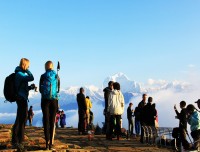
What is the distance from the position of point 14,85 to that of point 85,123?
7.80m

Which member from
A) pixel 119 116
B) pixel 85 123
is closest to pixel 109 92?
pixel 119 116

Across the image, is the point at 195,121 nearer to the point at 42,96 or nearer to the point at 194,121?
the point at 194,121

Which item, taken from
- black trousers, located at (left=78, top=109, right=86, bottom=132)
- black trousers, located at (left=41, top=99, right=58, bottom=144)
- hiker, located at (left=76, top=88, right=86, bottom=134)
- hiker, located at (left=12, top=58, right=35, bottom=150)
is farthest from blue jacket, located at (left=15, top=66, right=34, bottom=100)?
black trousers, located at (left=78, top=109, right=86, bottom=132)

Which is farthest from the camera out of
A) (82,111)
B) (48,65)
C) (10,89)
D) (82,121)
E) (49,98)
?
(82,111)

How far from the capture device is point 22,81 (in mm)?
8219

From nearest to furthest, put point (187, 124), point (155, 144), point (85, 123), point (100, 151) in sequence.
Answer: point (100, 151) < point (187, 124) < point (155, 144) < point (85, 123)

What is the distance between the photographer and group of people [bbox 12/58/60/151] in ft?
26.8

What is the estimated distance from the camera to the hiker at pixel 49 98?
814 centimetres

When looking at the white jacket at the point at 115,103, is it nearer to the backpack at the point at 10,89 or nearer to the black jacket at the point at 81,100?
the black jacket at the point at 81,100

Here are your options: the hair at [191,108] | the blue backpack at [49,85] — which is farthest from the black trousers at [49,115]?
the hair at [191,108]

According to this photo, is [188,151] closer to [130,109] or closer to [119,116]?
[119,116]

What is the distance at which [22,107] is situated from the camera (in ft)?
27.0

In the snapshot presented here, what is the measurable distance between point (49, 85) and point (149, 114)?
6.23 meters

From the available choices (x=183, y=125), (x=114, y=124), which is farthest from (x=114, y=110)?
(x=183, y=125)
